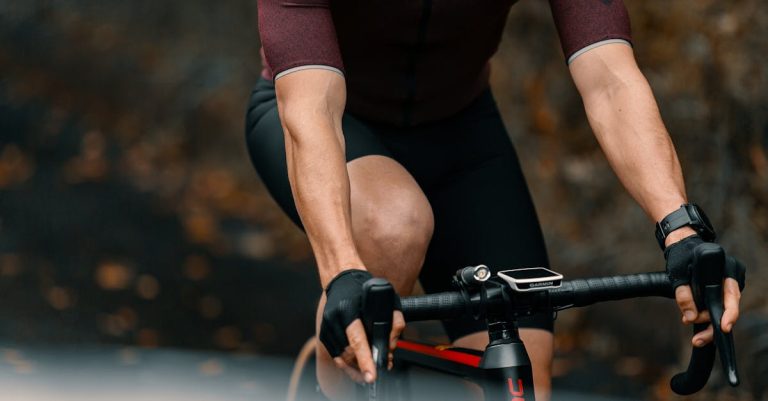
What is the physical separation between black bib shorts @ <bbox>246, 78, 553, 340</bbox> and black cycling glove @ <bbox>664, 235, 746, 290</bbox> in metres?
0.75

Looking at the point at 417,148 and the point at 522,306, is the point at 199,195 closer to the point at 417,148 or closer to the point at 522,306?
the point at 417,148

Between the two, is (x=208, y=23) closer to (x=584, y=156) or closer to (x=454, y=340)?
(x=584, y=156)

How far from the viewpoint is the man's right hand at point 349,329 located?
1.80 m

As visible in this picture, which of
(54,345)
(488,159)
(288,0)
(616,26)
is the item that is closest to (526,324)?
(488,159)

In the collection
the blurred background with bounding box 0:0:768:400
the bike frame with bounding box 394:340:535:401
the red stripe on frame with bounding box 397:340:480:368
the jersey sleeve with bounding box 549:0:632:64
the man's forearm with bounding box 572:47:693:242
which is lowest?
the blurred background with bounding box 0:0:768:400

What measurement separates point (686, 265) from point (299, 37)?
89 centimetres

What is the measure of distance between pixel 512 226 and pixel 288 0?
88 cm

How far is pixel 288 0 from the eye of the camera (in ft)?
7.59

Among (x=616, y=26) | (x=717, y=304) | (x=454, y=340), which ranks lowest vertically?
(x=454, y=340)

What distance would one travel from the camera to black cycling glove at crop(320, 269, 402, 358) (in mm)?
1810

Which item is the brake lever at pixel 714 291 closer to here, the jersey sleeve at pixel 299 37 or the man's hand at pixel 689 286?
the man's hand at pixel 689 286

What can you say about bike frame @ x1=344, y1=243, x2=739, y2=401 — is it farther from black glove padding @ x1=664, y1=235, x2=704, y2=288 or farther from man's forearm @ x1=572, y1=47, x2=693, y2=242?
man's forearm @ x1=572, y1=47, x2=693, y2=242

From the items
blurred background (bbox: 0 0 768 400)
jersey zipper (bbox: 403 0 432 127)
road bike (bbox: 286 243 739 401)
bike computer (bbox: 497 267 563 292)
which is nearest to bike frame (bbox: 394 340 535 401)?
road bike (bbox: 286 243 739 401)

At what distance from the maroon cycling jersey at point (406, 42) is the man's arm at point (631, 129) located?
0.05 m
